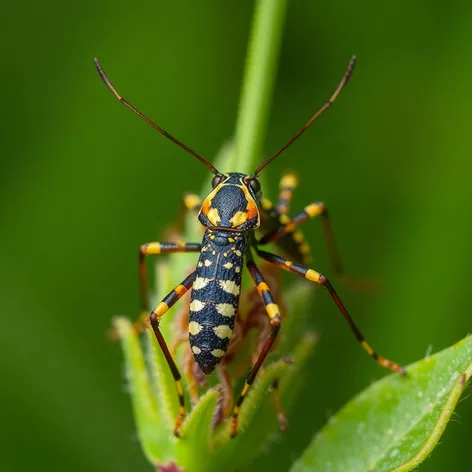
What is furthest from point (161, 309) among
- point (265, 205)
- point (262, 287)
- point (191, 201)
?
point (191, 201)

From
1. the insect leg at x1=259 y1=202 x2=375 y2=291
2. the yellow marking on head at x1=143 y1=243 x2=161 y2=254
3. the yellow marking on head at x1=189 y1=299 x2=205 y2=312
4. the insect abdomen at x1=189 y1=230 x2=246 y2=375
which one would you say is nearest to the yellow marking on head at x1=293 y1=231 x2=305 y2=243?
the insect leg at x1=259 y1=202 x2=375 y2=291

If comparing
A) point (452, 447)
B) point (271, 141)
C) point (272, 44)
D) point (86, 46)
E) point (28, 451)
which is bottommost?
point (452, 447)

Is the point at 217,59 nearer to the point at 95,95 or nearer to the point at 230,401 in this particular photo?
the point at 95,95

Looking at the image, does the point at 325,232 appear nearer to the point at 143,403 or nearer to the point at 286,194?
the point at 286,194

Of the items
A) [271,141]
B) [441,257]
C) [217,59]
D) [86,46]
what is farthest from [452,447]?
[86,46]

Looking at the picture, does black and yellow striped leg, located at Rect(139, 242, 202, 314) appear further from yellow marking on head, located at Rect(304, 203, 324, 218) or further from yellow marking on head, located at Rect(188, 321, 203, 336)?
yellow marking on head, located at Rect(304, 203, 324, 218)

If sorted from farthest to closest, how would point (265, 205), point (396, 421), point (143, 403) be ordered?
1. point (265, 205)
2. point (143, 403)
3. point (396, 421)
